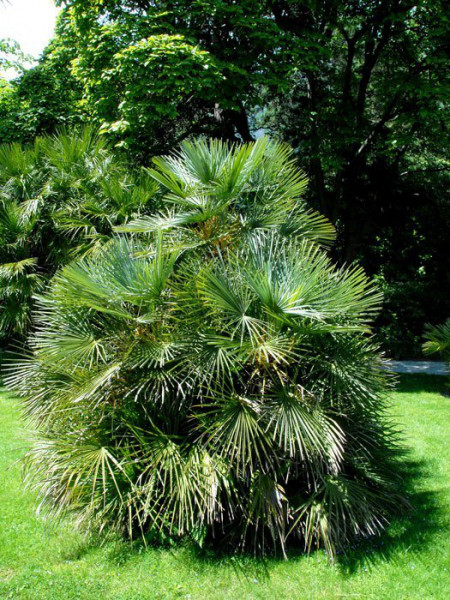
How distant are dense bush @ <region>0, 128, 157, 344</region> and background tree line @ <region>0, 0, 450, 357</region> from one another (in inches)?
63.2

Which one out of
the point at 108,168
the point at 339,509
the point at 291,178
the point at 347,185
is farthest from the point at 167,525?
the point at 347,185

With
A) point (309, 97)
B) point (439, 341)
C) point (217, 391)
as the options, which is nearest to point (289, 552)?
point (217, 391)

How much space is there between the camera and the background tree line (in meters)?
9.27

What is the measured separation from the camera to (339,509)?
4.04m

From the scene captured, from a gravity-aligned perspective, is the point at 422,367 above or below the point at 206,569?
above

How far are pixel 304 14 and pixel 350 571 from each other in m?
10.6

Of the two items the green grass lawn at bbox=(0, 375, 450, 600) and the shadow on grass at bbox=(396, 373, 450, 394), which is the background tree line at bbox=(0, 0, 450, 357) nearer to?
the shadow on grass at bbox=(396, 373, 450, 394)

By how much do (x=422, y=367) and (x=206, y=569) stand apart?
9.85 metres

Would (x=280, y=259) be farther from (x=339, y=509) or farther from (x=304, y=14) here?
(x=304, y=14)

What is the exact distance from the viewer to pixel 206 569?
3.81 meters

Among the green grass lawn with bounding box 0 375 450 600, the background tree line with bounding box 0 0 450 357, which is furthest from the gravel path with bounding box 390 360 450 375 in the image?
the green grass lawn with bounding box 0 375 450 600

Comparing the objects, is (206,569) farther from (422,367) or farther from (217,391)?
(422,367)

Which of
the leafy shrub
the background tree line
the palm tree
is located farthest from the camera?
the background tree line

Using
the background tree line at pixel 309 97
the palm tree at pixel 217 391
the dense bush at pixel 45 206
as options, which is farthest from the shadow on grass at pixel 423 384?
the dense bush at pixel 45 206
